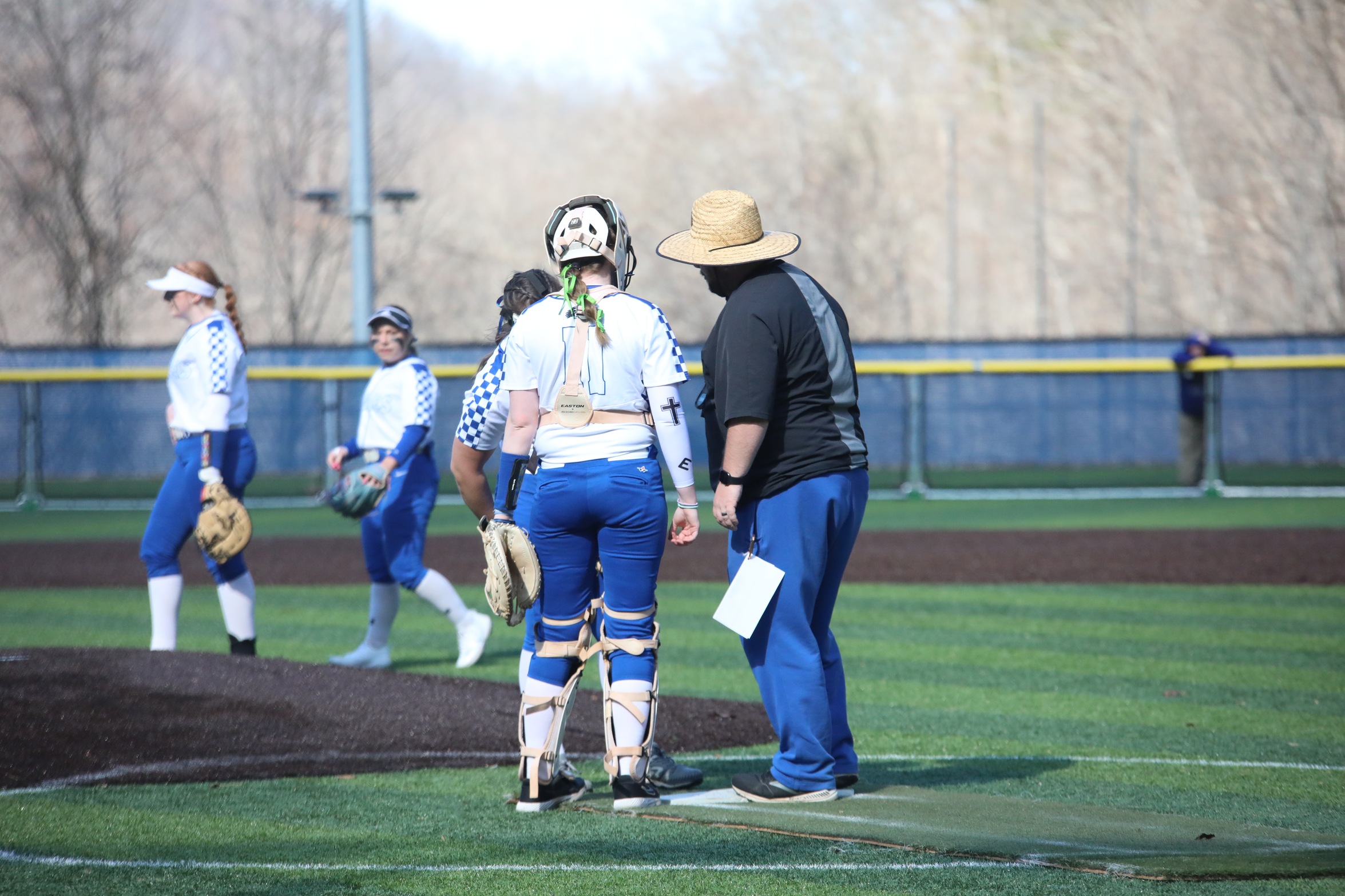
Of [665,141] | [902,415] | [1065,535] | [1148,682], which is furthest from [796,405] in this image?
[665,141]

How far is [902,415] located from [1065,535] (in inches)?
179

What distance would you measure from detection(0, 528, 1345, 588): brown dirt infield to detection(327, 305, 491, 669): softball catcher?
3.81 meters

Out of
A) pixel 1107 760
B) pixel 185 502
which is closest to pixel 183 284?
pixel 185 502

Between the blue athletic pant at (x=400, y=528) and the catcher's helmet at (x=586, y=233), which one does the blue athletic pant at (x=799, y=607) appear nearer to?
the catcher's helmet at (x=586, y=233)

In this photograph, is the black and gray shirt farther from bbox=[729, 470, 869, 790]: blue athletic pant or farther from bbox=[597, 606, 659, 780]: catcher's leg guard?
bbox=[597, 606, 659, 780]: catcher's leg guard

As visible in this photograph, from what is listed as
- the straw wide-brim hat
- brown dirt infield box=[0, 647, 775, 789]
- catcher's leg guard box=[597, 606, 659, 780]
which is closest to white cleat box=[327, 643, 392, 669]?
brown dirt infield box=[0, 647, 775, 789]

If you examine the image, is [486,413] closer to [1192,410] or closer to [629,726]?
[629,726]

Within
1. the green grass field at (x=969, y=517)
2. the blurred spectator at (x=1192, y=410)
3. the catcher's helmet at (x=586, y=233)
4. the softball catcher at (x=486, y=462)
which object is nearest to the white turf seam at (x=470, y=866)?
the softball catcher at (x=486, y=462)

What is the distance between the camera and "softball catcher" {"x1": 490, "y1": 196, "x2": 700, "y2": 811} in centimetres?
473

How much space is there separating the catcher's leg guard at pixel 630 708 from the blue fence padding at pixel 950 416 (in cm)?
1330

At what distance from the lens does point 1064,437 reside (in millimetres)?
19359

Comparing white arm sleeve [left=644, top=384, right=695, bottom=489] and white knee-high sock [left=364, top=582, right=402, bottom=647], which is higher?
white arm sleeve [left=644, top=384, right=695, bottom=489]

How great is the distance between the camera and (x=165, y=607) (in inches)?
300

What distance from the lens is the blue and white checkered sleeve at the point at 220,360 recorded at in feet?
24.2
